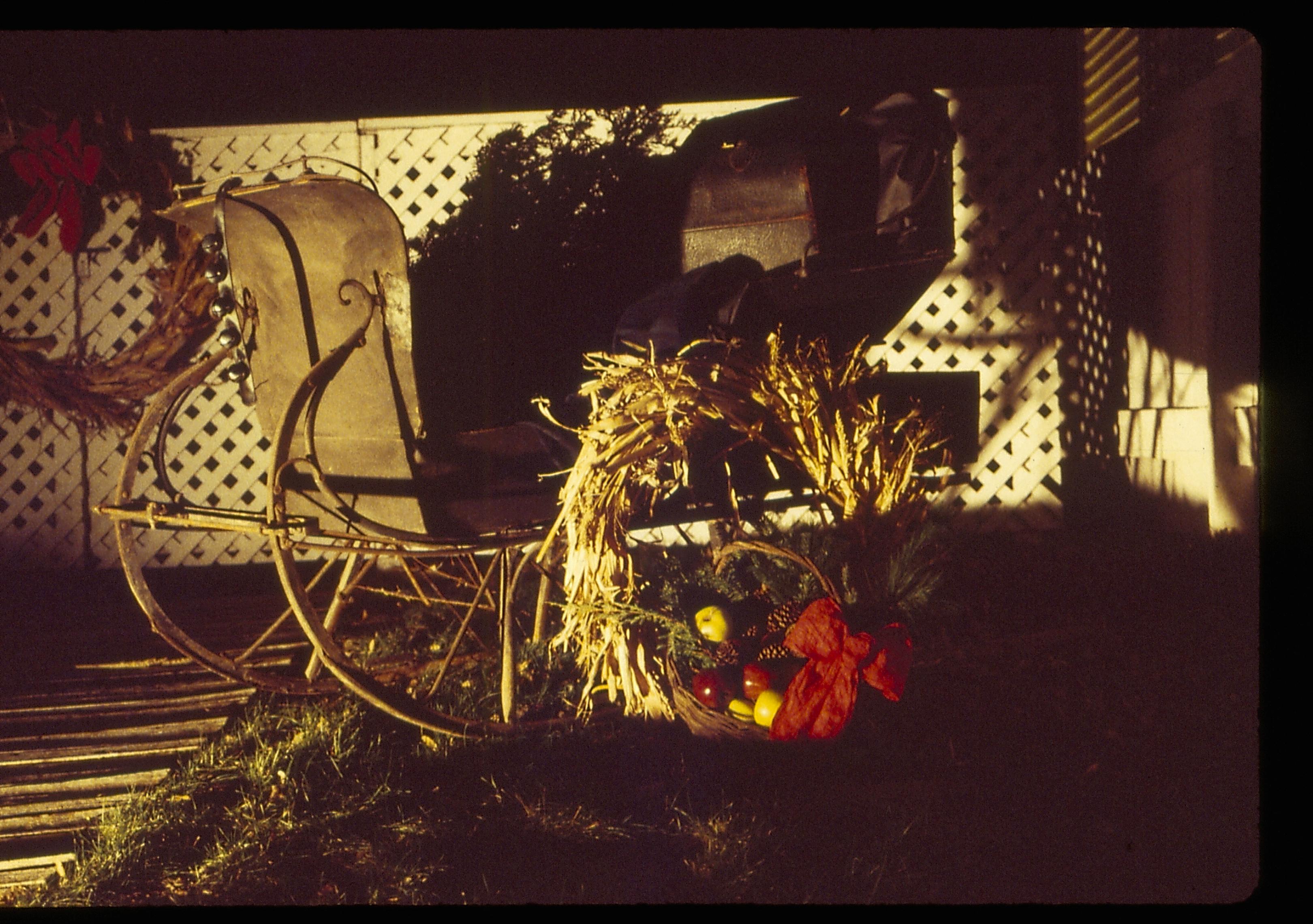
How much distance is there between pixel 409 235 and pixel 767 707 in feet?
9.35

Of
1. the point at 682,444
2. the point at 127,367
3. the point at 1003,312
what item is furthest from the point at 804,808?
the point at 127,367

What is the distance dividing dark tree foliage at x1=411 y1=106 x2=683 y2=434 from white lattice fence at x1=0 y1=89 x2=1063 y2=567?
2.01 ft

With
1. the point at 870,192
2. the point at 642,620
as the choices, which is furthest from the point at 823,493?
the point at 870,192

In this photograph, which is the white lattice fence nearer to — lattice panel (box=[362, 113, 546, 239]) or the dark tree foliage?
lattice panel (box=[362, 113, 546, 239])

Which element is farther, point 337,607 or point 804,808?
point 337,607

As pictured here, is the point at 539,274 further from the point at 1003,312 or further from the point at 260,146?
the point at 1003,312

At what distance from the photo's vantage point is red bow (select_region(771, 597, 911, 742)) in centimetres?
150

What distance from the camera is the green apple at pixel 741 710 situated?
67.6 inches

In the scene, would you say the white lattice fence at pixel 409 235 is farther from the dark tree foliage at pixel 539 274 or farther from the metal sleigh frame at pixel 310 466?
the metal sleigh frame at pixel 310 466

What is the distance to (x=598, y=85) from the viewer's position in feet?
10.8

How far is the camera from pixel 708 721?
1.68m

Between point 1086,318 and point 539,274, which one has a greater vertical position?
point 539,274

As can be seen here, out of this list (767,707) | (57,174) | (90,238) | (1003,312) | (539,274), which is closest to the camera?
(767,707)

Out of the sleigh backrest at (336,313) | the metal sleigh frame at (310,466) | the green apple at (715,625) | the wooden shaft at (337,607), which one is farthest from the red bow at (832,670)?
the wooden shaft at (337,607)
